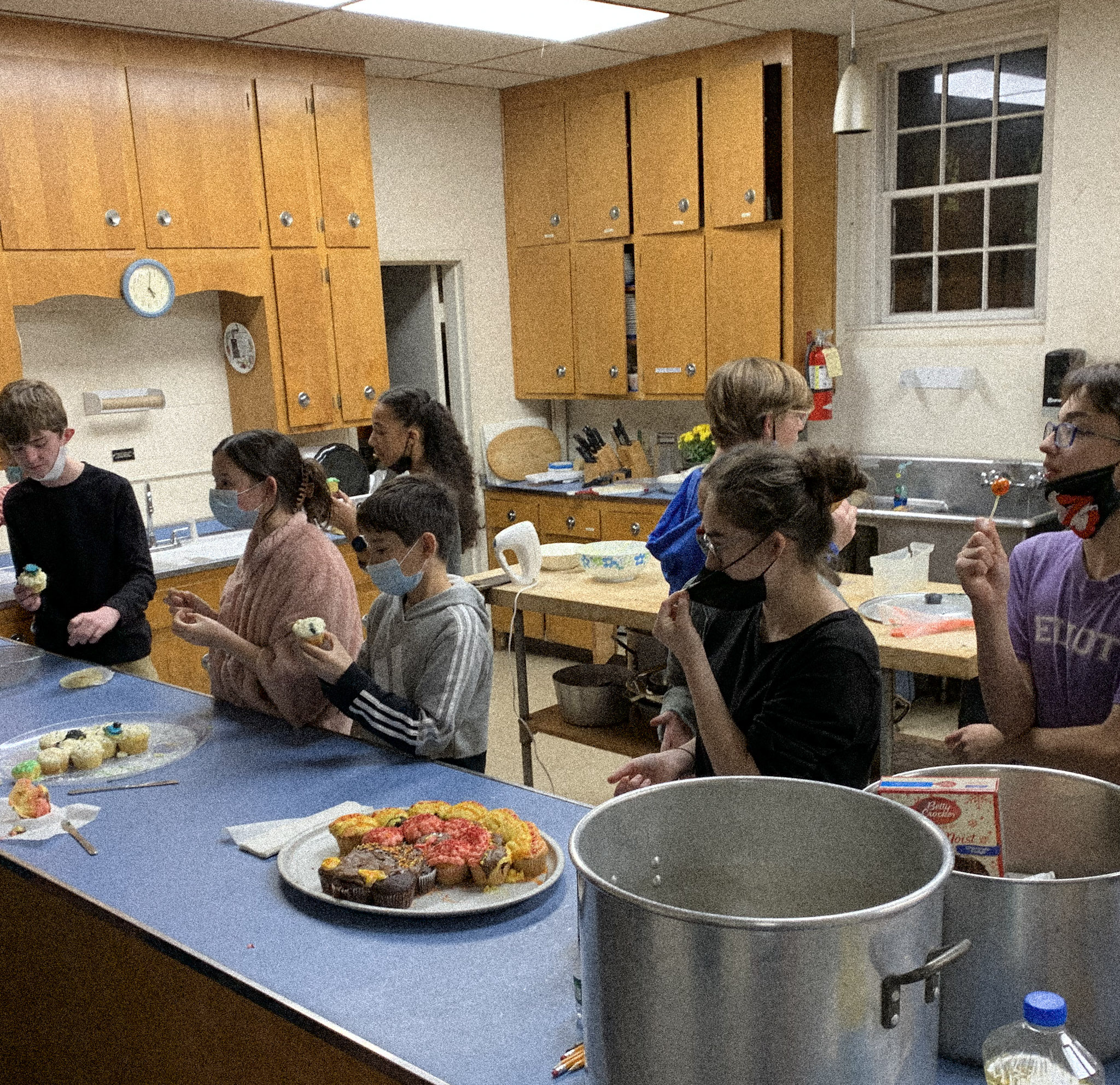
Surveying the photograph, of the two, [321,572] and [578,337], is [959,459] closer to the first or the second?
[578,337]

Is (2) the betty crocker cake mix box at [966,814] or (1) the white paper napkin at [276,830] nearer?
(2) the betty crocker cake mix box at [966,814]

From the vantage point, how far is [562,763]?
4.55 meters

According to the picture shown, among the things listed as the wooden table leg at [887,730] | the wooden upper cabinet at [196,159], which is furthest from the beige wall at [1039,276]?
the wooden upper cabinet at [196,159]

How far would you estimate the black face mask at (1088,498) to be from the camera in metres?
1.81

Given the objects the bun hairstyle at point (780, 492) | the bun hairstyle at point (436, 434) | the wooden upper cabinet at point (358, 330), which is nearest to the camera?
the bun hairstyle at point (780, 492)

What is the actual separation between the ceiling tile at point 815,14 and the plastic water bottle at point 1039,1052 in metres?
4.16

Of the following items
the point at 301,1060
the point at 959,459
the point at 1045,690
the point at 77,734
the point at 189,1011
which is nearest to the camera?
the point at 301,1060

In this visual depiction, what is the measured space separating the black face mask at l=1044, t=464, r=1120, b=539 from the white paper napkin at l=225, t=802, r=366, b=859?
1.24m

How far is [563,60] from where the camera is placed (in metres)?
5.32

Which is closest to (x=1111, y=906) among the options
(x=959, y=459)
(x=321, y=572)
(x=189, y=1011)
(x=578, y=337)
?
(x=189, y=1011)

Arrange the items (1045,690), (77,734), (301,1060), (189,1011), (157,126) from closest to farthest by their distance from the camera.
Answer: (301,1060)
(189,1011)
(1045,690)
(77,734)
(157,126)

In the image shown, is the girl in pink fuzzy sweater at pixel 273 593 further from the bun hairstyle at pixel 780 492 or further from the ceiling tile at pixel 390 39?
the ceiling tile at pixel 390 39

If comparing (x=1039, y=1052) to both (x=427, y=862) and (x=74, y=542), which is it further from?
(x=74, y=542)

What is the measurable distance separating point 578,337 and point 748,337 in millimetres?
1054
